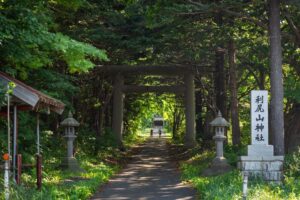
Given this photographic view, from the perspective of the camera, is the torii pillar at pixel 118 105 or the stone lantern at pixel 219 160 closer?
the stone lantern at pixel 219 160

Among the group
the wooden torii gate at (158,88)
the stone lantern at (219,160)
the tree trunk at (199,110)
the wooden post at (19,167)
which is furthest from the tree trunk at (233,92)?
the tree trunk at (199,110)

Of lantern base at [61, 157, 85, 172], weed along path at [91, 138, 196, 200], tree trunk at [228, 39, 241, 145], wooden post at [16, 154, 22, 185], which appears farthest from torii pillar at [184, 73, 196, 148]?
wooden post at [16, 154, 22, 185]

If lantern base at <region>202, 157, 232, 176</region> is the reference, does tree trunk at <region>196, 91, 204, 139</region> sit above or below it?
above

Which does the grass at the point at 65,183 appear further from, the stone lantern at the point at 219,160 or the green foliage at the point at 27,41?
the stone lantern at the point at 219,160

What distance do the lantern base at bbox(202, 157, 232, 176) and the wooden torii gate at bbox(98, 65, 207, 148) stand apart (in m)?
12.7

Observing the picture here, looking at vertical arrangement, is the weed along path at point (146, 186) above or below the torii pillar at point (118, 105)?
below

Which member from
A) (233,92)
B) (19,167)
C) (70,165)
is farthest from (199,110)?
(19,167)

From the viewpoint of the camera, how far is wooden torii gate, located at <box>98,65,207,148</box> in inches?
1190

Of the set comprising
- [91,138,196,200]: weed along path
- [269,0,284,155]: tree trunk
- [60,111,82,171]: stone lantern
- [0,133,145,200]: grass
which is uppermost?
[269,0,284,155]: tree trunk

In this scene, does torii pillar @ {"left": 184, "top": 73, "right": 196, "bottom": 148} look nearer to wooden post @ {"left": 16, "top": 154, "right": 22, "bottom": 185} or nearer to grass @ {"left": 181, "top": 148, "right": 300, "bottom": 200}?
grass @ {"left": 181, "top": 148, "right": 300, "bottom": 200}

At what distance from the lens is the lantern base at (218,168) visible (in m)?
17.1

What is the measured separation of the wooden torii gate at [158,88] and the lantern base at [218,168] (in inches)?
498

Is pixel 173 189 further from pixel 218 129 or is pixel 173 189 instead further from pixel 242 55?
pixel 242 55

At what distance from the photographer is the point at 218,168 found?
17.2 metres
